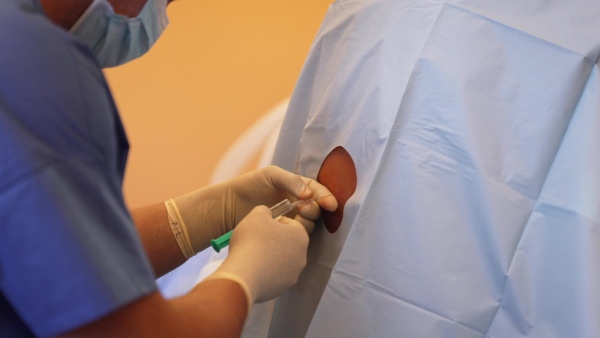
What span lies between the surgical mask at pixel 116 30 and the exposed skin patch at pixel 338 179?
40cm

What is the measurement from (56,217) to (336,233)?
587 mm

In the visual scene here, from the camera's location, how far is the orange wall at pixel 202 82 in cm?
178

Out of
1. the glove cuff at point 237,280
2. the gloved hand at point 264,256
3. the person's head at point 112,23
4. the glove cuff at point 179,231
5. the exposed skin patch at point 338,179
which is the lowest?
the glove cuff at point 179,231

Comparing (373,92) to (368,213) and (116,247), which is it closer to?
(368,213)

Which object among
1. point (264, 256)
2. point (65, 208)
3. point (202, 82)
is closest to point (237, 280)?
point (264, 256)

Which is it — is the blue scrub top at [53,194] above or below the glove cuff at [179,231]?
above

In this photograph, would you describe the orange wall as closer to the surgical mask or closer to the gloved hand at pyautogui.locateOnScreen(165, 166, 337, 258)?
the gloved hand at pyautogui.locateOnScreen(165, 166, 337, 258)

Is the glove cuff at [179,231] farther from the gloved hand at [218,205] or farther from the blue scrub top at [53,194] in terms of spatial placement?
the blue scrub top at [53,194]

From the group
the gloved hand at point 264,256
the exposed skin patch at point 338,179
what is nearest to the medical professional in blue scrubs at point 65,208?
the gloved hand at point 264,256

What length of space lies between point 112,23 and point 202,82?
1.08 metres

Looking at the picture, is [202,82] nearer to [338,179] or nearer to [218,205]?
[218,205]

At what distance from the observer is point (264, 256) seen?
0.84 meters

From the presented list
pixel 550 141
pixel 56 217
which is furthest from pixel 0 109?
pixel 550 141

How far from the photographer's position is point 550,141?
80cm
